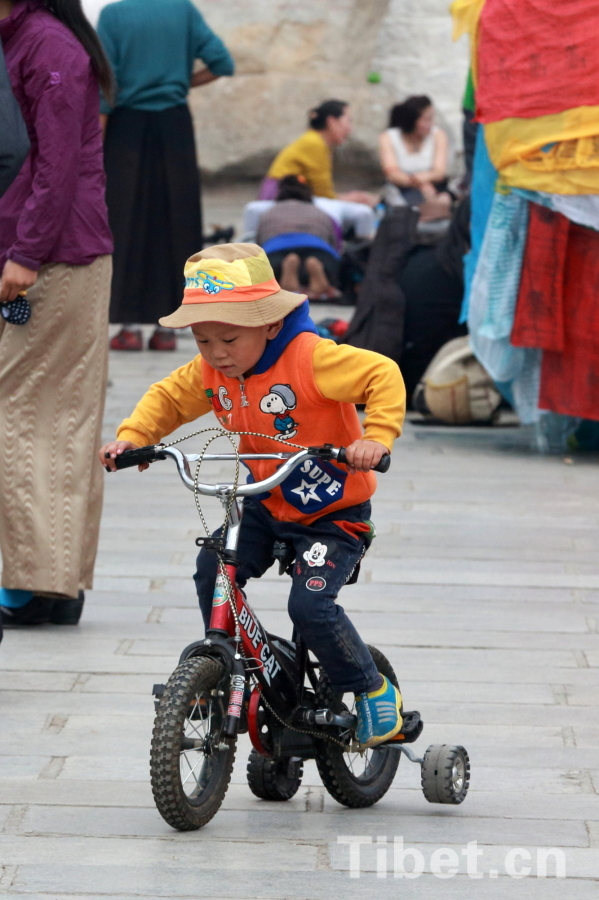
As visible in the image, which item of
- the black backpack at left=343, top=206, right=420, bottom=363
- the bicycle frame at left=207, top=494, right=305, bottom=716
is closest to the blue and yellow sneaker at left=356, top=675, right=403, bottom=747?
the bicycle frame at left=207, top=494, right=305, bottom=716

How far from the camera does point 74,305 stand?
413cm

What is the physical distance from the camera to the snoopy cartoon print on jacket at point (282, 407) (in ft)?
9.37

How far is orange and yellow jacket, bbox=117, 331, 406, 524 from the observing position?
2.78m

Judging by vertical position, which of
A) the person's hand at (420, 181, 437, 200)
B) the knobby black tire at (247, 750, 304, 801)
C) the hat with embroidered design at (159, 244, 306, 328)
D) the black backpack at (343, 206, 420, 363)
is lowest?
the person's hand at (420, 181, 437, 200)

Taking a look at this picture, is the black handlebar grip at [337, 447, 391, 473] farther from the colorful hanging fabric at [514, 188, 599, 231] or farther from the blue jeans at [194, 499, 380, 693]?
the colorful hanging fabric at [514, 188, 599, 231]

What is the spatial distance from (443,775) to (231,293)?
103cm

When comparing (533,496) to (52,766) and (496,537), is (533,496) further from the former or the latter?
(52,766)

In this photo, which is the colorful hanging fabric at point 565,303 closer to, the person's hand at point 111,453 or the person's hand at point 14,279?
the person's hand at point 14,279

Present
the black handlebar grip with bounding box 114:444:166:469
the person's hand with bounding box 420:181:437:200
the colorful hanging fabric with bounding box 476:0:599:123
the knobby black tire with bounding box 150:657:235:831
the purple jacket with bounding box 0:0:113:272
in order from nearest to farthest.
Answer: the knobby black tire with bounding box 150:657:235:831
the black handlebar grip with bounding box 114:444:166:469
the purple jacket with bounding box 0:0:113:272
the colorful hanging fabric with bounding box 476:0:599:123
the person's hand with bounding box 420:181:437:200

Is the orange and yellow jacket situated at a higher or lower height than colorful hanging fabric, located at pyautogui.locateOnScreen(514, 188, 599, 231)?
higher

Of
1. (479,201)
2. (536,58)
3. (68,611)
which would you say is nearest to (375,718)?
(68,611)

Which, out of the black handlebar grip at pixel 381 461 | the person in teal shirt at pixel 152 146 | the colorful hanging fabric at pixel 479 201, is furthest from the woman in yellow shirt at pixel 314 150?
the black handlebar grip at pixel 381 461

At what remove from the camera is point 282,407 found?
287 cm

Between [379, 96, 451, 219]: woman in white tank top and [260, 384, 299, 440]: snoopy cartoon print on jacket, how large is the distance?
922cm
